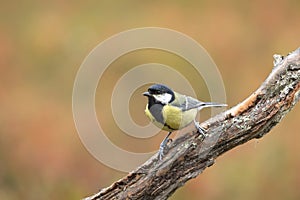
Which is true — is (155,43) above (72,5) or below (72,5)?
below

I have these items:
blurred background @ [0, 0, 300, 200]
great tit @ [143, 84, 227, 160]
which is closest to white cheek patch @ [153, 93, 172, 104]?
great tit @ [143, 84, 227, 160]

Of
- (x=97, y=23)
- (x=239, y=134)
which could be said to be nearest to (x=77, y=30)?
(x=97, y=23)

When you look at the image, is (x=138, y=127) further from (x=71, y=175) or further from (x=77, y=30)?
(x=77, y=30)

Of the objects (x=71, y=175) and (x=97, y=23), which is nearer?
(x=71, y=175)

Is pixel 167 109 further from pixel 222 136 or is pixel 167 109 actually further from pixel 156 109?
pixel 222 136

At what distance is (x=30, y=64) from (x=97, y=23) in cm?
37

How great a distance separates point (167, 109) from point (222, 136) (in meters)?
0.13

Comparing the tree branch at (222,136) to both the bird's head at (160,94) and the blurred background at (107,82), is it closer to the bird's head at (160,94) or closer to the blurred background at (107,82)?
the bird's head at (160,94)

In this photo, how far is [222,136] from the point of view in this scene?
111cm

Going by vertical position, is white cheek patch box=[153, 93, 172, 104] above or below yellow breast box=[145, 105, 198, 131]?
above

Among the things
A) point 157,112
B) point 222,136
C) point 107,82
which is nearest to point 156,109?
point 157,112

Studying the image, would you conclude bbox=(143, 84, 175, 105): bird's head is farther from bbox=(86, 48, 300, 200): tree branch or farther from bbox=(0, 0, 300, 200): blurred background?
bbox=(0, 0, 300, 200): blurred background

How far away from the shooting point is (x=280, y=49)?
2.44 m

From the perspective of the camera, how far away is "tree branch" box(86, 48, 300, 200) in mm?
1088
